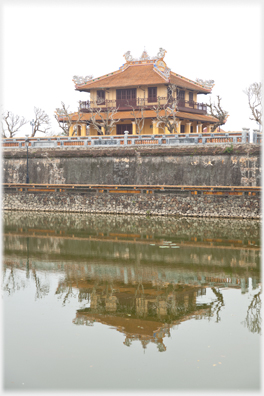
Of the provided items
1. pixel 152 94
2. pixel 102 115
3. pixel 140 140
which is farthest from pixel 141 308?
pixel 102 115

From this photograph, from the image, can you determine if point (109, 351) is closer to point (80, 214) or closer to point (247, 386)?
point (247, 386)

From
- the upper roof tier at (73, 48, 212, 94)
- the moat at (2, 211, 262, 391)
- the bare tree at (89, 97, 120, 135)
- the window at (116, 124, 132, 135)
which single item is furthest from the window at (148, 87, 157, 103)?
the moat at (2, 211, 262, 391)

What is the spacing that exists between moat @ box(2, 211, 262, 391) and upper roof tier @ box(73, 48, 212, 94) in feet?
71.7

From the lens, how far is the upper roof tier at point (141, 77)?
40153 mm

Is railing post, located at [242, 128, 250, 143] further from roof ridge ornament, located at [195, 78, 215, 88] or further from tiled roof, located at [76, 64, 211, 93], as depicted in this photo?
roof ridge ornament, located at [195, 78, 215, 88]

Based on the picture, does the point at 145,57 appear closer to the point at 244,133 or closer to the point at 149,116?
the point at 149,116

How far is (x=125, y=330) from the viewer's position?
10.0m

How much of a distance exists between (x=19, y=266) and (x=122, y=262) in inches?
140

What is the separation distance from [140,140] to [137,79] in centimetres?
962

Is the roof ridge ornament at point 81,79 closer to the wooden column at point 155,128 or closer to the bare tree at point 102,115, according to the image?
the bare tree at point 102,115

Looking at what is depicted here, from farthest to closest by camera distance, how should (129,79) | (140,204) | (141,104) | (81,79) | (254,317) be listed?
(81,79), (129,79), (141,104), (140,204), (254,317)

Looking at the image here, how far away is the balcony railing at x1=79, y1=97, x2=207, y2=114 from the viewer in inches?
1590

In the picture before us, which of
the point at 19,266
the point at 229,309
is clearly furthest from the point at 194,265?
the point at 19,266

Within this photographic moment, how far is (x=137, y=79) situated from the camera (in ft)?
134
